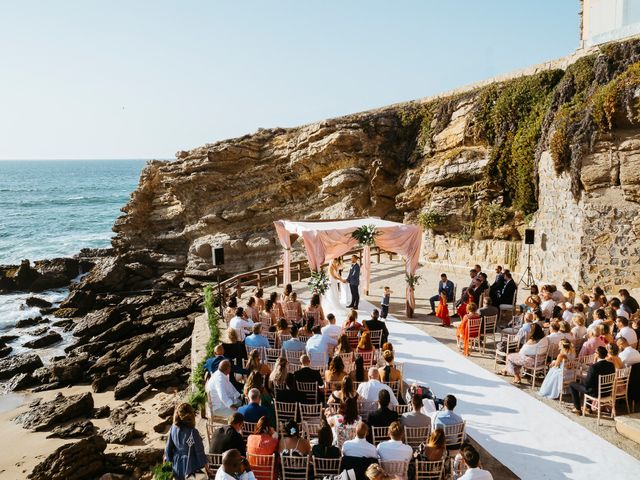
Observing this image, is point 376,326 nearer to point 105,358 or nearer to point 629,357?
point 629,357

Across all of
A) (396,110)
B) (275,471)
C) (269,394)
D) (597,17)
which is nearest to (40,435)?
(269,394)

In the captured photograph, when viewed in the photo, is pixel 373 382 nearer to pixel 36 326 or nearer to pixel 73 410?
pixel 73 410

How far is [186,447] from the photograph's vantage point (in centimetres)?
711

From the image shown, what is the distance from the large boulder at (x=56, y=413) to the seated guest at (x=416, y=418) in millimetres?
11971

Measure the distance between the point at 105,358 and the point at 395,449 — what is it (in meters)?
17.2

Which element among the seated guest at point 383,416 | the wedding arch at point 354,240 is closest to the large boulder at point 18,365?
the wedding arch at point 354,240

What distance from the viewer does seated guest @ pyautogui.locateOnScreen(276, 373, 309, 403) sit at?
8.47m

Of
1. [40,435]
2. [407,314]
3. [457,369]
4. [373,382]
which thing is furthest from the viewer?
[407,314]

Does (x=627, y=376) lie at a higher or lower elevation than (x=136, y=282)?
higher

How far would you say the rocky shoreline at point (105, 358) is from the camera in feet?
41.1

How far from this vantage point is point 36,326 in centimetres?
2831

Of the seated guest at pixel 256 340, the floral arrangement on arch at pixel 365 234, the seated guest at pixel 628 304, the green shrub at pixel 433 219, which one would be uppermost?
the floral arrangement on arch at pixel 365 234

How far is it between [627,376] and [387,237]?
26.3ft

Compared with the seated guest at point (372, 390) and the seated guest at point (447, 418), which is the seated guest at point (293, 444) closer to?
the seated guest at point (372, 390)
